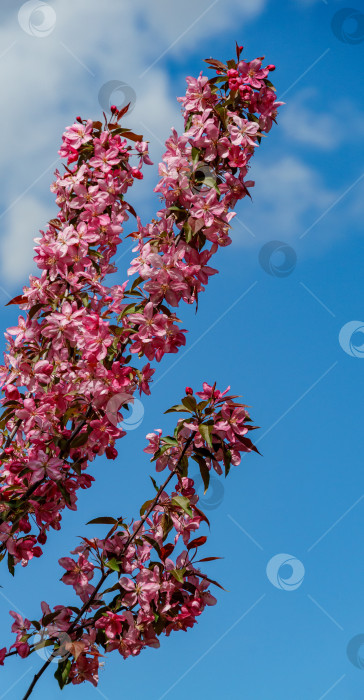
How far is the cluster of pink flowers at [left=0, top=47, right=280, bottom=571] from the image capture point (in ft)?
7.79

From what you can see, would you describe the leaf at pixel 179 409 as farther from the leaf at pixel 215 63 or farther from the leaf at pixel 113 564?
the leaf at pixel 215 63

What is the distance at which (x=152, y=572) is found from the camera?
2.39 m

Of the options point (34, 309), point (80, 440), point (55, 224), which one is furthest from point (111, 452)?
point (55, 224)

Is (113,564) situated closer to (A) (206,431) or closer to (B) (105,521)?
(B) (105,521)

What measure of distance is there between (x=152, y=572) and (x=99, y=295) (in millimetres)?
1173

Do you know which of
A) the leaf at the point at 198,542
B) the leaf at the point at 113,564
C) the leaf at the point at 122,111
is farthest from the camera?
the leaf at the point at 122,111

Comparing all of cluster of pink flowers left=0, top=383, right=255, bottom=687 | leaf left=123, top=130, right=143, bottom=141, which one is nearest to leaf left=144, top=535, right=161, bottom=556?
cluster of pink flowers left=0, top=383, right=255, bottom=687

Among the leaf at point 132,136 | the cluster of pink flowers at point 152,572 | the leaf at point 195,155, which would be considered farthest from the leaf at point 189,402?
the leaf at point 132,136

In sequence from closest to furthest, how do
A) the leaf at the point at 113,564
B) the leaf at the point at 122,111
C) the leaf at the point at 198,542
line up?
the leaf at the point at 113,564
the leaf at the point at 198,542
the leaf at the point at 122,111

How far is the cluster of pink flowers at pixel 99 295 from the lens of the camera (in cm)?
238

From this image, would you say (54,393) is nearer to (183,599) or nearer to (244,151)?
(183,599)

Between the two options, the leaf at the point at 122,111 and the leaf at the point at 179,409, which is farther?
the leaf at the point at 122,111

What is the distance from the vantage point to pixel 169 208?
2.56m

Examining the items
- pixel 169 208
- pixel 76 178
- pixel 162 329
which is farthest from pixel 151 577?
pixel 76 178
